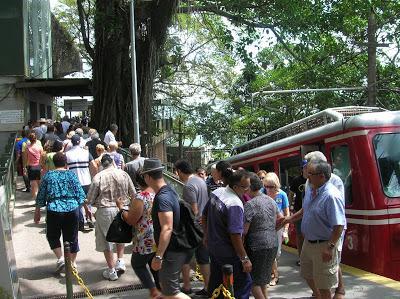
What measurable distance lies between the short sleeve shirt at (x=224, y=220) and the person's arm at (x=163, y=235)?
60cm

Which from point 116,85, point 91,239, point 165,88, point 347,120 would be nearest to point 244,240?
point 347,120

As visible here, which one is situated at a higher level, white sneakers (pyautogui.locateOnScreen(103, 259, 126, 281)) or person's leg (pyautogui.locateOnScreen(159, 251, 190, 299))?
person's leg (pyautogui.locateOnScreen(159, 251, 190, 299))

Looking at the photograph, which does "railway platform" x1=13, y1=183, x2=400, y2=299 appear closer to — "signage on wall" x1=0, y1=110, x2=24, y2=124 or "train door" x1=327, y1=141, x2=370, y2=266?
"train door" x1=327, y1=141, x2=370, y2=266

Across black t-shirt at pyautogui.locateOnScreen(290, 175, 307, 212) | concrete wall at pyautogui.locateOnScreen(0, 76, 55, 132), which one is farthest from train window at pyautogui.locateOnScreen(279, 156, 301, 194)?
concrete wall at pyautogui.locateOnScreen(0, 76, 55, 132)

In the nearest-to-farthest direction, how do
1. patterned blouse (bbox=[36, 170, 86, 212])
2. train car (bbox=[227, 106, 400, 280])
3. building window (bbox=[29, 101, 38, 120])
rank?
patterned blouse (bbox=[36, 170, 86, 212]) → train car (bbox=[227, 106, 400, 280]) → building window (bbox=[29, 101, 38, 120])

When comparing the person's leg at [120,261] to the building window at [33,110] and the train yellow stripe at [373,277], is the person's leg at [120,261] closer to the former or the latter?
the train yellow stripe at [373,277]

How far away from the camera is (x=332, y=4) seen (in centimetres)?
1571

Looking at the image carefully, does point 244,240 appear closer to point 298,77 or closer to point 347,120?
point 347,120

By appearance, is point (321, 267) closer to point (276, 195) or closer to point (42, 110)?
point (276, 195)

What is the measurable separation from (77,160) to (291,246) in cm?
440

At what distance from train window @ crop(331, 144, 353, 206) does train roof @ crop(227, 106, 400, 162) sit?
0.33 m

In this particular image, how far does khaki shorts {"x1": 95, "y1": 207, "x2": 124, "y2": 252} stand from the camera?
24.8 ft

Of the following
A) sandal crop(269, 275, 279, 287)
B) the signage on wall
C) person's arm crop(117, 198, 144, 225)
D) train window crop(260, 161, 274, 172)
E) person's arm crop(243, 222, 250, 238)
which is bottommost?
sandal crop(269, 275, 279, 287)

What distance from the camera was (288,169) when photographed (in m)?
11.3
